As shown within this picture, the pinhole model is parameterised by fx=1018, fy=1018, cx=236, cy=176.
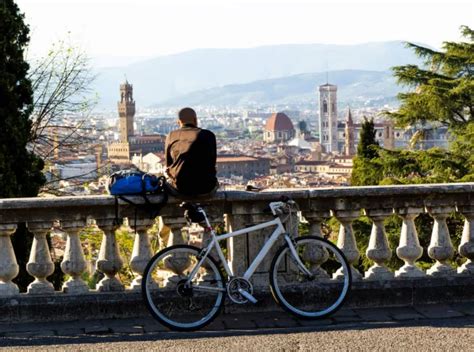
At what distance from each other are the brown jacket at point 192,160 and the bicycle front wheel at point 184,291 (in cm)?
41

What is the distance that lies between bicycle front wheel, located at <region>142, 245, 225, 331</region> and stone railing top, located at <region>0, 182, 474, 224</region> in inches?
13.7

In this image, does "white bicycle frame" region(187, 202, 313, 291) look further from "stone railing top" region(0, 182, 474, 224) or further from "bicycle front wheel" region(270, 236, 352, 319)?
"stone railing top" region(0, 182, 474, 224)

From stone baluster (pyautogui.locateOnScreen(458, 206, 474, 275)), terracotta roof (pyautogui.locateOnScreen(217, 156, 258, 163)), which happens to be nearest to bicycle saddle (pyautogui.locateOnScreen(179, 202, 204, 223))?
Result: stone baluster (pyautogui.locateOnScreen(458, 206, 474, 275))

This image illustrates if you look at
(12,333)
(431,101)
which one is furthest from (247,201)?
(431,101)

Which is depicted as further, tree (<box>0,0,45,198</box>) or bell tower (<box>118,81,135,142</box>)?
bell tower (<box>118,81,135,142</box>)

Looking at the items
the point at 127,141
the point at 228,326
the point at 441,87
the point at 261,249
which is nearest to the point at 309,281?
the point at 261,249

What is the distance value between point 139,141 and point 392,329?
193 metres

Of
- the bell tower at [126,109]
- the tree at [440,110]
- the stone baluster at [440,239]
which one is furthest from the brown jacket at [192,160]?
the bell tower at [126,109]

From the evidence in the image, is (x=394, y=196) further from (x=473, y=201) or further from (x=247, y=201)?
(x=247, y=201)

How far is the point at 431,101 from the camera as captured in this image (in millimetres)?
27391

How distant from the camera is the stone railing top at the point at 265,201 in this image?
6.52m

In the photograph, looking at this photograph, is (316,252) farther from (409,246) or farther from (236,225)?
(409,246)

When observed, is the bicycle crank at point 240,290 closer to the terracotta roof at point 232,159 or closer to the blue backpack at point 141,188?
the blue backpack at point 141,188

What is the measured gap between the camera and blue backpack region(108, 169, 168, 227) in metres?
6.55
